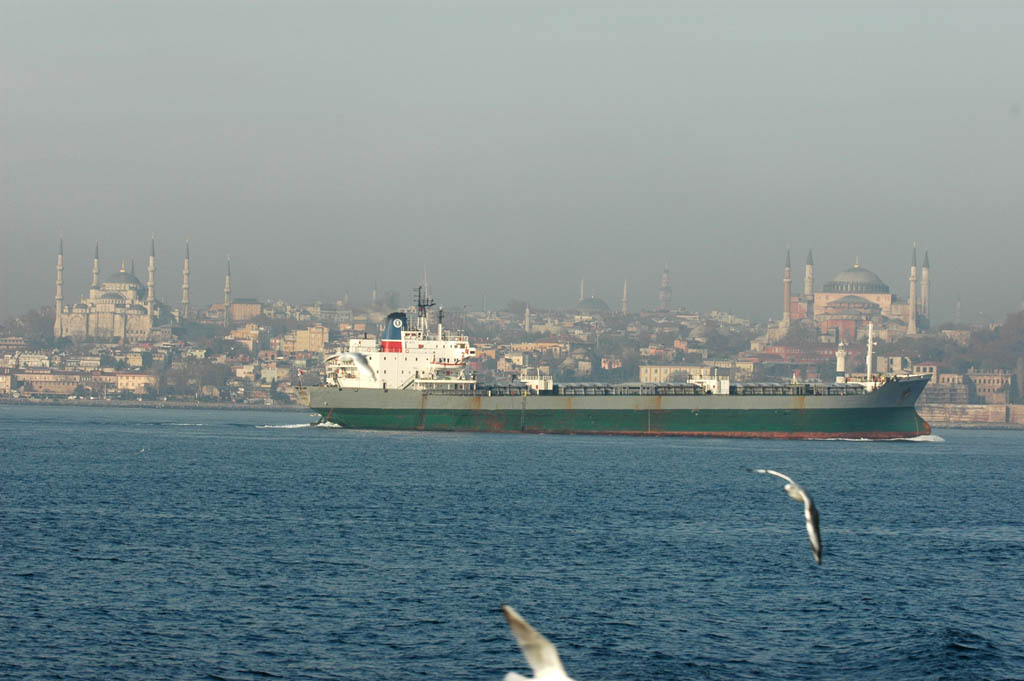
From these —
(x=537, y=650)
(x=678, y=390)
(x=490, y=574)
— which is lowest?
(x=490, y=574)

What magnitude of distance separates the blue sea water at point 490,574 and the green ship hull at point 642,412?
687 inches

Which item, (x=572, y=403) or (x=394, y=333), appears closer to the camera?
(x=572, y=403)

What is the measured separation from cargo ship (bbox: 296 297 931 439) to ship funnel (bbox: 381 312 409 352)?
2.1 inches

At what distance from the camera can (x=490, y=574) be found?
82.6ft

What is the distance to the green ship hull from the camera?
6512cm

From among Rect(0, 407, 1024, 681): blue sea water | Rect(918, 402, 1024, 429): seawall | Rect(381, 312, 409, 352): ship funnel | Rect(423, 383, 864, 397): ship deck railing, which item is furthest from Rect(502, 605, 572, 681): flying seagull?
Rect(918, 402, 1024, 429): seawall

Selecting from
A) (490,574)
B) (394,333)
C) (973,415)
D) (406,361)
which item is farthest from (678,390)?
(973,415)

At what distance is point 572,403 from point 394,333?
33.6 ft

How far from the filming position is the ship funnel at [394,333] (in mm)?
70188

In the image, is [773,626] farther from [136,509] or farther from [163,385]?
[163,385]

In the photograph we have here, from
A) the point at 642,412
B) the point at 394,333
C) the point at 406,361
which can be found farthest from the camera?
the point at 394,333

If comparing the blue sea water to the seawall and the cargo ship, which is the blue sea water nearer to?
the cargo ship

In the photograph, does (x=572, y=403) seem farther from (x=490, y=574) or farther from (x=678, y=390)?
(x=490, y=574)

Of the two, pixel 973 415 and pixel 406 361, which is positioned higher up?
pixel 406 361
